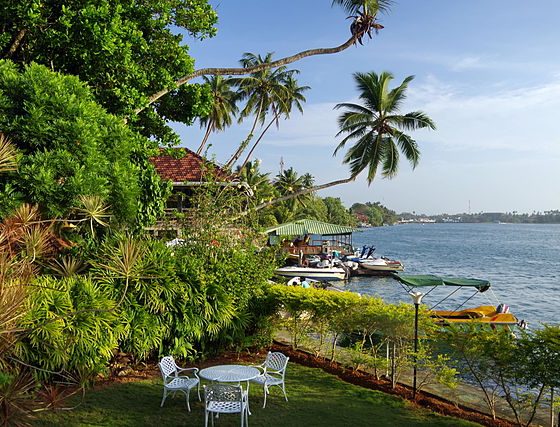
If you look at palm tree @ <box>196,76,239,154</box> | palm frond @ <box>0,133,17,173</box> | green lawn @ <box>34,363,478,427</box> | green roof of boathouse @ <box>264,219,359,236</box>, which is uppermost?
palm tree @ <box>196,76,239,154</box>

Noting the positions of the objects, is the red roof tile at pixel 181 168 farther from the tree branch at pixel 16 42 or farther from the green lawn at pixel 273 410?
the green lawn at pixel 273 410

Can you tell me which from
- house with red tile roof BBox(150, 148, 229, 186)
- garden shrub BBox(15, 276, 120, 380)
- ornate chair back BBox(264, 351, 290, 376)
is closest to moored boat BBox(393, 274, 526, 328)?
ornate chair back BBox(264, 351, 290, 376)

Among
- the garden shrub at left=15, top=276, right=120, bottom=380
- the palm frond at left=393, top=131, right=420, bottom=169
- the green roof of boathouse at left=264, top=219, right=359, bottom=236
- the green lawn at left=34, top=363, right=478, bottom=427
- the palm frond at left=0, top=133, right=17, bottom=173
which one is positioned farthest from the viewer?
the green roof of boathouse at left=264, top=219, right=359, bottom=236

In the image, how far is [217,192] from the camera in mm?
11969

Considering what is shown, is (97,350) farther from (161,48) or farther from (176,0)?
(176,0)

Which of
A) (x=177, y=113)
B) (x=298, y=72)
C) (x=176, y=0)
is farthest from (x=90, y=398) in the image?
(x=298, y=72)

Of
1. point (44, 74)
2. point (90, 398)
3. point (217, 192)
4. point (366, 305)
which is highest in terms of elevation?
point (44, 74)

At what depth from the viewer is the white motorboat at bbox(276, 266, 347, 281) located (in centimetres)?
2853

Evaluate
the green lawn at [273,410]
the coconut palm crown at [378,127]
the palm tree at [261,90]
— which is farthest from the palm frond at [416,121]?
the green lawn at [273,410]

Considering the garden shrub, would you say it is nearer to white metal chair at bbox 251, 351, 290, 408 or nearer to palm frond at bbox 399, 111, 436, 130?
white metal chair at bbox 251, 351, 290, 408

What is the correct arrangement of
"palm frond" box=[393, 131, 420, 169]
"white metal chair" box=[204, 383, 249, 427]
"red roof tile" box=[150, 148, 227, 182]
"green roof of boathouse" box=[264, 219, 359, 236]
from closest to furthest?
"white metal chair" box=[204, 383, 249, 427] < "red roof tile" box=[150, 148, 227, 182] < "palm frond" box=[393, 131, 420, 169] < "green roof of boathouse" box=[264, 219, 359, 236]

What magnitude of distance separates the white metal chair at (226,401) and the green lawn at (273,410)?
466 mm

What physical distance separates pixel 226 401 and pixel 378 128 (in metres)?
21.1

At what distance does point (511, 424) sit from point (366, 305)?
3.06 m
